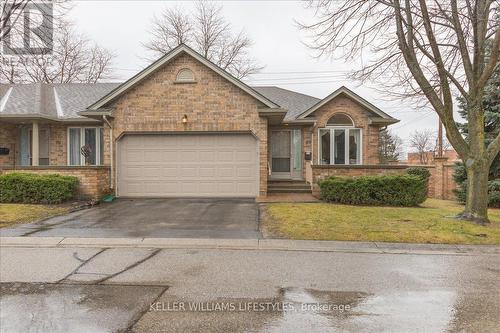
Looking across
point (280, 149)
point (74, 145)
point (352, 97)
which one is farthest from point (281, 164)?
point (74, 145)

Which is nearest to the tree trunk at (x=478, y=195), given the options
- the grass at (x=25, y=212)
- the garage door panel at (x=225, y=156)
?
the garage door panel at (x=225, y=156)

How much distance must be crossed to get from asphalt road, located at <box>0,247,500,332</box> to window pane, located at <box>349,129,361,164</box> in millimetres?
11134

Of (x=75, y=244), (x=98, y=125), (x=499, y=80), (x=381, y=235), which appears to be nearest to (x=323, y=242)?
(x=381, y=235)

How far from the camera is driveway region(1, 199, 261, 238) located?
8.68 meters

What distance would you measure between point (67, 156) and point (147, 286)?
14.4 m

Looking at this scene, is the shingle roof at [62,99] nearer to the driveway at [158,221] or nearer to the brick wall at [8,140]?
the brick wall at [8,140]

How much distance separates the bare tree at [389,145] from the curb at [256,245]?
23258 mm

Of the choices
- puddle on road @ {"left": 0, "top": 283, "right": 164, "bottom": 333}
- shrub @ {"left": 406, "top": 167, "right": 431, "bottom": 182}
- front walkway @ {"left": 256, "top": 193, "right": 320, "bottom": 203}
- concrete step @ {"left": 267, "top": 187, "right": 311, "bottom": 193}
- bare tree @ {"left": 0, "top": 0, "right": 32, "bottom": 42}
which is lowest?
puddle on road @ {"left": 0, "top": 283, "right": 164, "bottom": 333}

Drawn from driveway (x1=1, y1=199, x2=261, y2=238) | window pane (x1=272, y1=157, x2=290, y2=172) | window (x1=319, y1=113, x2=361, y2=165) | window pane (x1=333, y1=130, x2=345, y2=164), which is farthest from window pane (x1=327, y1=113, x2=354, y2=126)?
driveway (x1=1, y1=199, x2=261, y2=238)

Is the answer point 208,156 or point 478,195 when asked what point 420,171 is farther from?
point 208,156

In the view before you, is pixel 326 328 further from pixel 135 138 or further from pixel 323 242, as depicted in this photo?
pixel 135 138

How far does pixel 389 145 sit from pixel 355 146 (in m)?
23.1

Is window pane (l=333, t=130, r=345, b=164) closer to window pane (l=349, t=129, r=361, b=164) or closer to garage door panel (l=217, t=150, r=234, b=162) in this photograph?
window pane (l=349, t=129, r=361, b=164)

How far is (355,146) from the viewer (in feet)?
58.9
